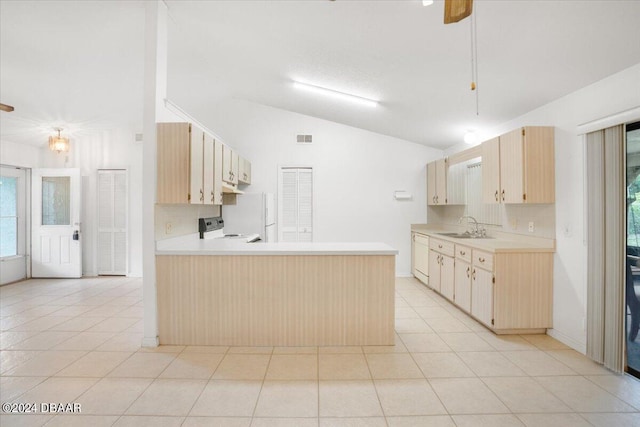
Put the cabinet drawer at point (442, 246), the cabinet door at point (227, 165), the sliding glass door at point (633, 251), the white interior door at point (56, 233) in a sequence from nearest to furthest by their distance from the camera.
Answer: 1. the sliding glass door at point (633, 251)
2. the cabinet door at point (227, 165)
3. the cabinet drawer at point (442, 246)
4. the white interior door at point (56, 233)

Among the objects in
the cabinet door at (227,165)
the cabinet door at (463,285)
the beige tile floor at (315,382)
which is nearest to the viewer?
the beige tile floor at (315,382)

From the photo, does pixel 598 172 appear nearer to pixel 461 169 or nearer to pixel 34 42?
pixel 461 169

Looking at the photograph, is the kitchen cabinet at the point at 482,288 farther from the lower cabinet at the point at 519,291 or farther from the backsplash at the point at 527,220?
the backsplash at the point at 527,220

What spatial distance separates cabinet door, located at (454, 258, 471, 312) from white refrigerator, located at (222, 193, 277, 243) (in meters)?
2.83

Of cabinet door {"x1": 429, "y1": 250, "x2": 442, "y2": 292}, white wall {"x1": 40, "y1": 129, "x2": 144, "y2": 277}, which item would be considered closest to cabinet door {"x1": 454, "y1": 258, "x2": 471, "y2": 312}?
cabinet door {"x1": 429, "y1": 250, "x2": 442, "y2": 292}

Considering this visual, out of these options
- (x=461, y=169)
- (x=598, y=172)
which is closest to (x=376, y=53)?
(x=598, y=172)

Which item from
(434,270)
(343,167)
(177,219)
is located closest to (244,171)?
(343,167)

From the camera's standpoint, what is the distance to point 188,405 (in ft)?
6.89

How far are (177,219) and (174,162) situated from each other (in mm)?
767

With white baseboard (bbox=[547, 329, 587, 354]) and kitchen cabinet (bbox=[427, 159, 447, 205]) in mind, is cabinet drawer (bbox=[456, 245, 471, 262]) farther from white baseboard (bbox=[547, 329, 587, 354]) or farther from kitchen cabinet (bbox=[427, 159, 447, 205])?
kitchen cabinet (bbox=[427, 159, 447, 205])

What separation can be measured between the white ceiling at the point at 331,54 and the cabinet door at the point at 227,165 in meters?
1.09

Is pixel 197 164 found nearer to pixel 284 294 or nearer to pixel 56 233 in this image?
pixel 284 294

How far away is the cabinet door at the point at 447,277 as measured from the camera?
422cm

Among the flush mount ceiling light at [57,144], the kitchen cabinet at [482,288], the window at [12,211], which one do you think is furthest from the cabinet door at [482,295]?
the window at [12,211]
